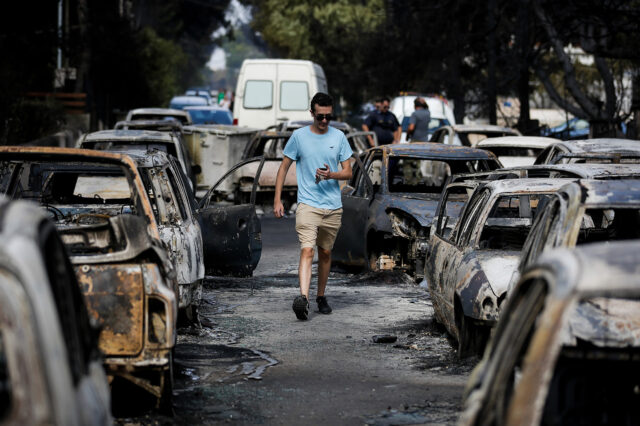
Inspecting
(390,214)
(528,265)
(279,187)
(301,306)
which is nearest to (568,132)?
(390,214)

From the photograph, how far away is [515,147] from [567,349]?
48.3 feet

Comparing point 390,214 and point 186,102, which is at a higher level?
point 390,214

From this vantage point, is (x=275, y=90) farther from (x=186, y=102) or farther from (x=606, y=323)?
(x=606, y=323)

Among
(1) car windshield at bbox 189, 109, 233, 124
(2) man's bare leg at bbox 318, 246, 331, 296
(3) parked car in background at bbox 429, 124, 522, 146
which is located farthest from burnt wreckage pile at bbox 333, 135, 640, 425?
(1) car windshield at bbox 189, 109, 233, 124

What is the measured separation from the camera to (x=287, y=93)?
28062mm

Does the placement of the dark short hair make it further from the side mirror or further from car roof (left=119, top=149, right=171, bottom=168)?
the side mirror

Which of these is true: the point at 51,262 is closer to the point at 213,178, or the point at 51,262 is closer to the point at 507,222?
the point at 507,222

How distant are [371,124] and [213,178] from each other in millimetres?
3084

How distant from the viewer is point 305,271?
10.7m

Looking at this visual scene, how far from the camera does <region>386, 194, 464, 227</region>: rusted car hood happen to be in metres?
13.3

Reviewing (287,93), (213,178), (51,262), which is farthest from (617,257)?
(287,93)

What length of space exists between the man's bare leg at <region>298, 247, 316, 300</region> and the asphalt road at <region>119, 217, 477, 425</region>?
0.29m

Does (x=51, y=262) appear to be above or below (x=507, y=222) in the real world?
above

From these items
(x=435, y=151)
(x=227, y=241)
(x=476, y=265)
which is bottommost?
(x=227, y=241)
